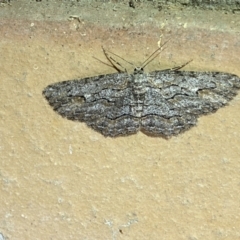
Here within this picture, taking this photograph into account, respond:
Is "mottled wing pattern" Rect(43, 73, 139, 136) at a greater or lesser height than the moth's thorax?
lesser

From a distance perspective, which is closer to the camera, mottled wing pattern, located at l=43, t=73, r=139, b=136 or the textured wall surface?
the textured wall surface

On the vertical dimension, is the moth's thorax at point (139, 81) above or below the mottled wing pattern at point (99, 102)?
above

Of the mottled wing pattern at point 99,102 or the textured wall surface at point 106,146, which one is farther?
the mottled wing pattern at point 99,102

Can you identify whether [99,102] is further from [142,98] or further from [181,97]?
[181,97]

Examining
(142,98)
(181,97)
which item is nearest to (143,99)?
(142,98)

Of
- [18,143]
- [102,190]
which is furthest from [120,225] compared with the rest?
[18,143]

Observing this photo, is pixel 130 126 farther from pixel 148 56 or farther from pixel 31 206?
pixel 31 206
